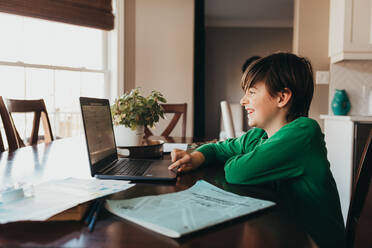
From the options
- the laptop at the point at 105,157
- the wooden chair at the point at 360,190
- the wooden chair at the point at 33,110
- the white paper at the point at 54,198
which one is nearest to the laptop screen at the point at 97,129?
the laptop at the point at 105,157

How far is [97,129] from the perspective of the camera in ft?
3.26

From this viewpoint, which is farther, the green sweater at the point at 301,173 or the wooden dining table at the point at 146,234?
the green sweater at the point at 301,173

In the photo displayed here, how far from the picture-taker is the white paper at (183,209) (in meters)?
0.49

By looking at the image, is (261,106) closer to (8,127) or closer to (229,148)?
(229,148)

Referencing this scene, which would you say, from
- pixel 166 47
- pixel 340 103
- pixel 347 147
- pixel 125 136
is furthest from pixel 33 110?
pixel 340 103

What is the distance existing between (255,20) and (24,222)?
6412mm

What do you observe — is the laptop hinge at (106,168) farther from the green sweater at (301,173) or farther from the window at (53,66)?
the window at (53,66)

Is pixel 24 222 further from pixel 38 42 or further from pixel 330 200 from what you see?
pixel 38 42

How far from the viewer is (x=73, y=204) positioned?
0.55 meters

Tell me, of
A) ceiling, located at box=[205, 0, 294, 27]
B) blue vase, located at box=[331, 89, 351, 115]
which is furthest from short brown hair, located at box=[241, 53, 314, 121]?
ceiling, located at box=[205, 0, 294, 27]

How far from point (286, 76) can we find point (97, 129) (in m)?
0.65

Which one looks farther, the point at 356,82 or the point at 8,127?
the point at 356,82

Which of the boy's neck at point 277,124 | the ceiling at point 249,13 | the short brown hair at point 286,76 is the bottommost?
the boy's neck at point 277,124

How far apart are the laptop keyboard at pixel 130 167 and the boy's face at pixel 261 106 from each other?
0.39m
